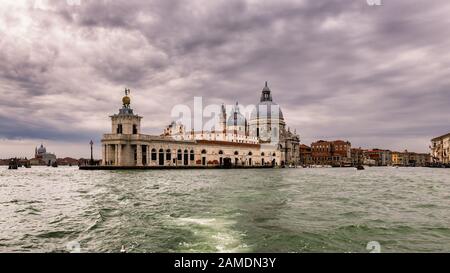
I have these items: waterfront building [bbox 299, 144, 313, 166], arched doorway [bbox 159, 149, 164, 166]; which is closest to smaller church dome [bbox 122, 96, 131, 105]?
arched doorway [bbox 159, 149, 164, 166]

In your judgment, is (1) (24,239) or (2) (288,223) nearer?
(1) (24,239)

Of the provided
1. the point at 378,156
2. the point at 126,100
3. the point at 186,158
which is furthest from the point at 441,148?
the point at 126,100

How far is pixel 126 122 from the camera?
7706cm

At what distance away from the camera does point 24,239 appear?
A: 8.79 metres

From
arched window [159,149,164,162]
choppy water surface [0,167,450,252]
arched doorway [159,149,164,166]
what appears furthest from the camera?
arched window [159,149,164,162]

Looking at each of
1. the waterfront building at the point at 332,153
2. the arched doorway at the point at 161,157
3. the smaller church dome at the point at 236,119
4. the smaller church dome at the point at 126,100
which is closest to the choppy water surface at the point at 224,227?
the smaller church dome at the point at 126,100

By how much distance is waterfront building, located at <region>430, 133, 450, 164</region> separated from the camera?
131 metres

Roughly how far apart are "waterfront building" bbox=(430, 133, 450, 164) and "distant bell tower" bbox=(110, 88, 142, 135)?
108 meters

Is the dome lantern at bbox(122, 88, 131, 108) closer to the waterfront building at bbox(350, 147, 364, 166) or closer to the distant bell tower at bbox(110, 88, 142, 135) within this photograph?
the distant bell tower at bbox(110, 88, 142, 135)

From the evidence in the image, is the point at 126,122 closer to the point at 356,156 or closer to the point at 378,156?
the point at 356,156
